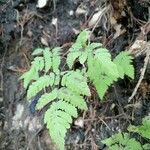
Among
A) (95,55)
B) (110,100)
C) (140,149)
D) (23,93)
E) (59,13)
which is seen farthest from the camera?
(59,13)

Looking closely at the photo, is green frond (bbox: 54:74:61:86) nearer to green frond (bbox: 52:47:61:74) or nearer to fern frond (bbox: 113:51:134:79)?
green frond (bbox: 52:47:61:74)

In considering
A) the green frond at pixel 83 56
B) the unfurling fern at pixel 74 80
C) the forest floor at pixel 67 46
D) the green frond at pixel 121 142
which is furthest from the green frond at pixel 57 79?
the green frond at pixel 121 142

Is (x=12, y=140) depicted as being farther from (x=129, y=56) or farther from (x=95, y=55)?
(x=129, y=56)

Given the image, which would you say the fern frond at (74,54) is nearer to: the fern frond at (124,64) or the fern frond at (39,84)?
the fern frond at (39,84)

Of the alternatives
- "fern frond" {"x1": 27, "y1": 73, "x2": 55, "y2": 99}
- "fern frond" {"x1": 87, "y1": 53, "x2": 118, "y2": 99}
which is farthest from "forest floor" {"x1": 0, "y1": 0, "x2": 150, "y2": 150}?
"fern frond" {"x1": 27, "y1": 73, "x2": 55, "y2": 99}

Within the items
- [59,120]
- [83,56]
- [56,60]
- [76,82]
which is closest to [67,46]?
[56,60]

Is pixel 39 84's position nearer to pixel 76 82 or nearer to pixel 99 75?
pixel 76 82

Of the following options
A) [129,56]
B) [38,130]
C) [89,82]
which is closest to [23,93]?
[38,130]
